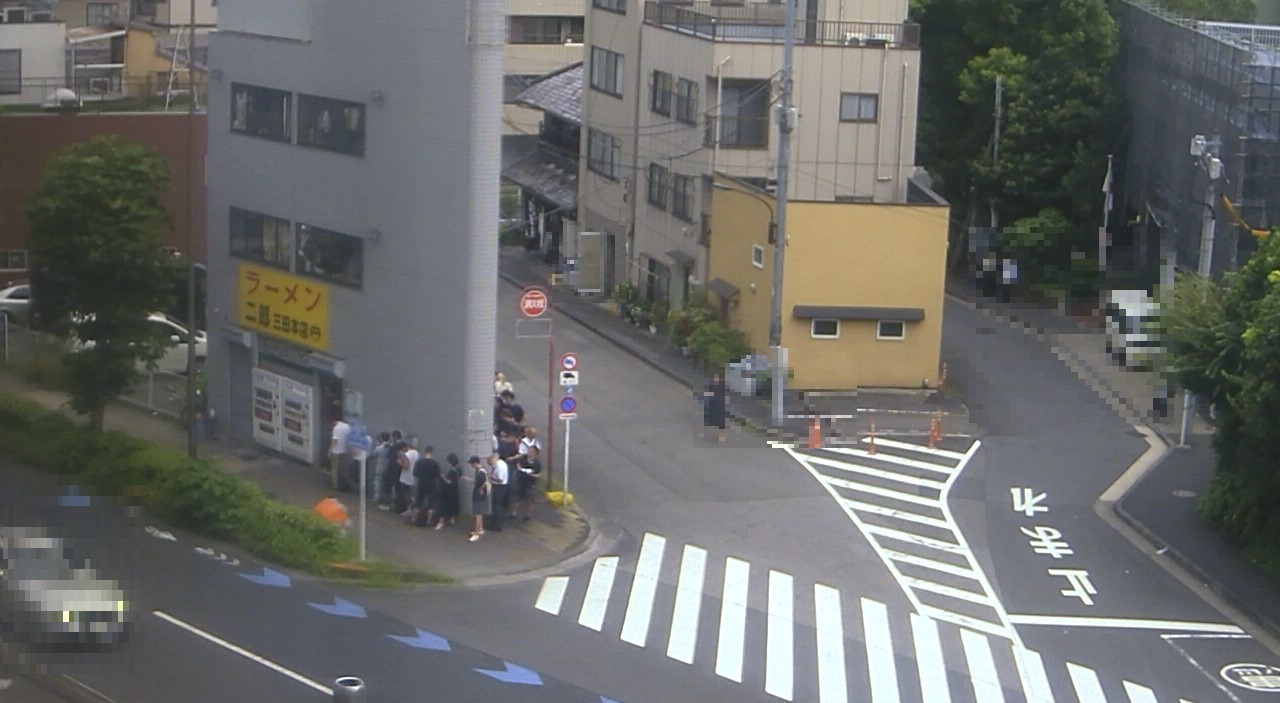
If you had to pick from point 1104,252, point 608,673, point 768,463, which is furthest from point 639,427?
point 1104,252

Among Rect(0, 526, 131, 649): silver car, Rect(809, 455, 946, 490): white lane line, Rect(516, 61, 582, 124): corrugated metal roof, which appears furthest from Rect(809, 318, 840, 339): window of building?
Rect(0, 526, 131, 649): silver car

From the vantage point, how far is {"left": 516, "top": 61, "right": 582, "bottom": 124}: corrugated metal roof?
165 feet

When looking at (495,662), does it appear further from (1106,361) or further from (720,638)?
(1106,361)

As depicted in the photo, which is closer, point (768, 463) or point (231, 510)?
point (231, 510)

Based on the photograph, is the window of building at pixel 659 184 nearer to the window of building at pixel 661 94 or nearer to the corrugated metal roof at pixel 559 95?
the window of building at pixel 661 94

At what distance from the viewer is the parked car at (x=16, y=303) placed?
35.2 meters

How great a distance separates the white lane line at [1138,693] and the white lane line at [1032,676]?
3.05 feet

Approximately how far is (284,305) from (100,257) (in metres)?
3.28

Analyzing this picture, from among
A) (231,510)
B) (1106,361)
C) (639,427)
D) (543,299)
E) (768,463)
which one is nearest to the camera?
(231,510)

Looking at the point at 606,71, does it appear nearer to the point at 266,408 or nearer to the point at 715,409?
the point at 715,409

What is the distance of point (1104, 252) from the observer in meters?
46.3

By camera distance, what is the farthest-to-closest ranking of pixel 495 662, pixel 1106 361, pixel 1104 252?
pixel 1104 252, pixel 1106 361, pixel 495 662

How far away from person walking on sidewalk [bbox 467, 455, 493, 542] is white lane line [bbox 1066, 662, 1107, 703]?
338 inches

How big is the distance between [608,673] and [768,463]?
443 inches
